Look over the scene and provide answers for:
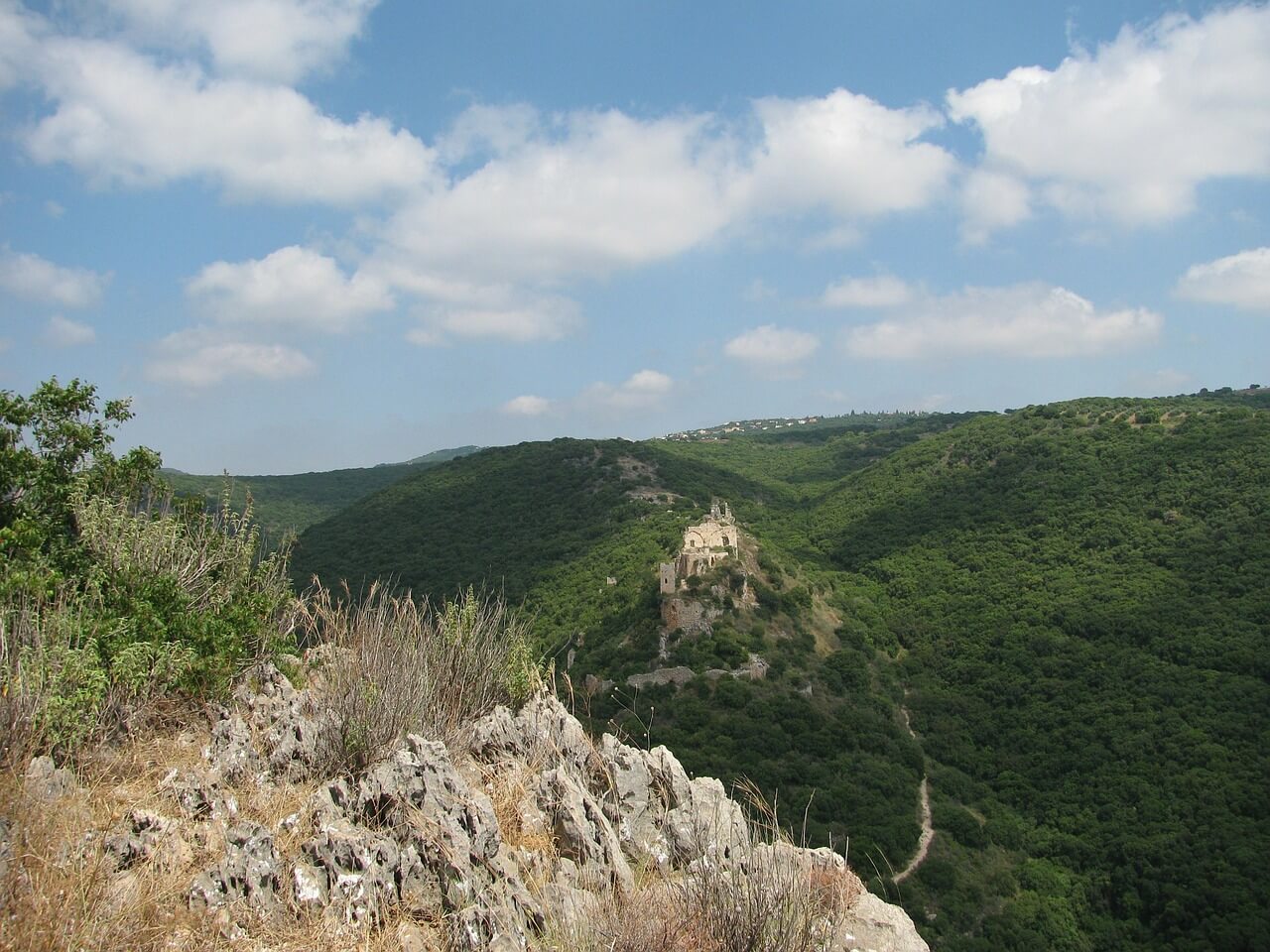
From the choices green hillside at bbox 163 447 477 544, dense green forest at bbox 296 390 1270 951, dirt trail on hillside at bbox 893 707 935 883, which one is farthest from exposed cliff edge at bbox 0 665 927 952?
green hillside at bbox 163 447 477 544

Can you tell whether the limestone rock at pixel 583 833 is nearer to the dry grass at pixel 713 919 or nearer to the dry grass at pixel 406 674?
the dry grass at pixel 713 919

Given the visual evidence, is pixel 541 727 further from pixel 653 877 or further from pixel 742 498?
pixel 742 498

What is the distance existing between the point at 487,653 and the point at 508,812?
89.5 inches

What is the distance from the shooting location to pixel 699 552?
1624 inches

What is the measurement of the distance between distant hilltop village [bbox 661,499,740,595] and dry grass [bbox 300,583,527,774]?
30287mm

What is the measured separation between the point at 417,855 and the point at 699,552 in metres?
36.8

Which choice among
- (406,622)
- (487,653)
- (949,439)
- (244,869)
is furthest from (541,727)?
(949,439)

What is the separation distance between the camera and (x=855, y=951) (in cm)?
503

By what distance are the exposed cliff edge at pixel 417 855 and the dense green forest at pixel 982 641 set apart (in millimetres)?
2112

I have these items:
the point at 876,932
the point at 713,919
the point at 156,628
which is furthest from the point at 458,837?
the point at 156,628

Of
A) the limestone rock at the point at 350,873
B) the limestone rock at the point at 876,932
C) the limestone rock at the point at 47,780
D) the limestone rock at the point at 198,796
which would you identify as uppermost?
the limestone rock at the point at 47,780

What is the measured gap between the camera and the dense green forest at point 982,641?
26.3 m

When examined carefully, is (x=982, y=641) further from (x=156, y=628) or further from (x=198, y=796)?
(x=198, y=796)

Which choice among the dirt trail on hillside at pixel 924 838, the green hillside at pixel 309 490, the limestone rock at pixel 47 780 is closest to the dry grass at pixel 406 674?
the limestone rock at pixel 47 780
